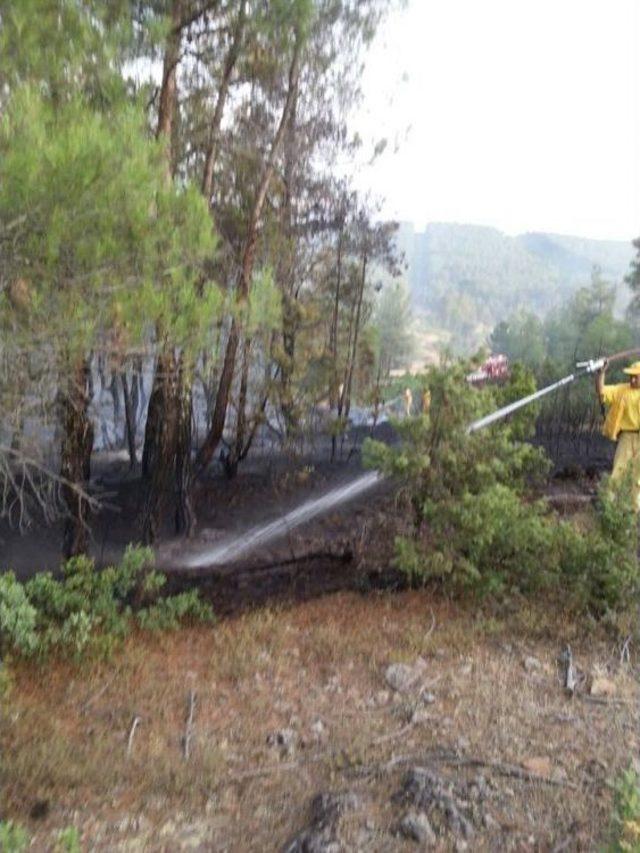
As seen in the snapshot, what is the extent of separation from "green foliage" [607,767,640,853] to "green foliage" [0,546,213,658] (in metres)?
2.19

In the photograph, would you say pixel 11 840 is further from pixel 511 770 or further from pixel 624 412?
pixel 624 412

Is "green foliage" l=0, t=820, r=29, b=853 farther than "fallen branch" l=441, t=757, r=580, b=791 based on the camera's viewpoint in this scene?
No

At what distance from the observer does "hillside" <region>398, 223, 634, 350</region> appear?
6668 mm

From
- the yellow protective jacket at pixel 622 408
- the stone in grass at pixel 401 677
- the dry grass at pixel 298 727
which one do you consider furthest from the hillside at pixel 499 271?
the stone in grass at pixel 401 677

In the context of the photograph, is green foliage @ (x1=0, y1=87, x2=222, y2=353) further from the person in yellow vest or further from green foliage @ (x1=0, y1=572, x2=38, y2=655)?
the person in yellow vest

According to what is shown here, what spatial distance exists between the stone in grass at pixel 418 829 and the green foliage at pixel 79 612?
5.76 ft

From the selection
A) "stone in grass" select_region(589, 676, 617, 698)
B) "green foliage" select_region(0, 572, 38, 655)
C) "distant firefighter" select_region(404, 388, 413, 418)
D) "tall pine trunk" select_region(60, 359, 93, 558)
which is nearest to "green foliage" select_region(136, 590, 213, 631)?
"green foliage" select_region(0, 572, 38, 655)

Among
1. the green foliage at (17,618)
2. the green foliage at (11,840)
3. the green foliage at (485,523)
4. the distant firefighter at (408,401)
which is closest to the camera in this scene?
the green foliage at (11,840)

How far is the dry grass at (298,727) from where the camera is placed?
2.24 meters

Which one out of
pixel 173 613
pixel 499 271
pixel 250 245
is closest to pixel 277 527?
pixel 250 245

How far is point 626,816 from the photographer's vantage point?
194cm

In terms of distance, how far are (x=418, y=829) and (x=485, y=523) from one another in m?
1.93

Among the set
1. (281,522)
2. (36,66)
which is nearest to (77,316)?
(36,66)

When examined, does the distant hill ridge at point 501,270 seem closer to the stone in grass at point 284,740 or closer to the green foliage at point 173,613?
the green foliage at point 173,613
